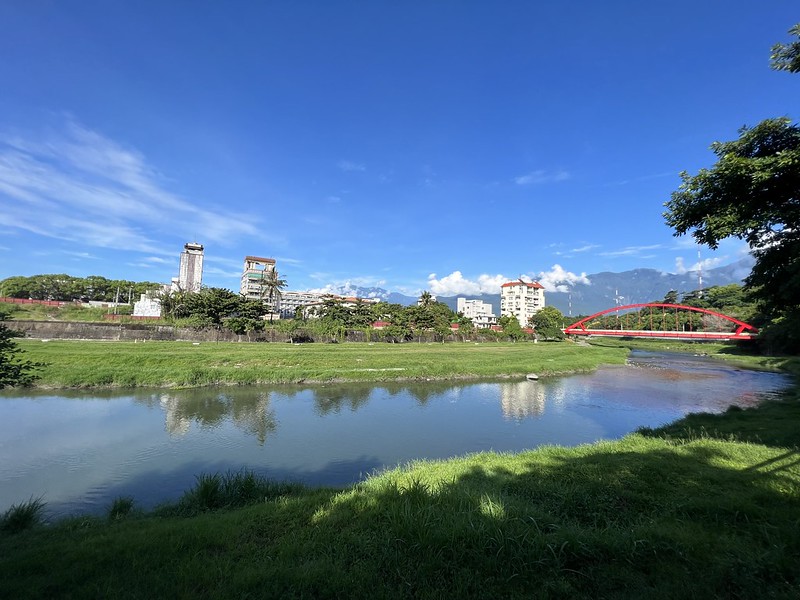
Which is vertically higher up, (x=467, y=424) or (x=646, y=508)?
(x=646, y=508)

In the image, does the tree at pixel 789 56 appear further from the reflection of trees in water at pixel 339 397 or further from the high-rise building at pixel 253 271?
the high-rise building at pixel 253 271

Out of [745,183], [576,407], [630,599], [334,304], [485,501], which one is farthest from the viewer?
[334,304]

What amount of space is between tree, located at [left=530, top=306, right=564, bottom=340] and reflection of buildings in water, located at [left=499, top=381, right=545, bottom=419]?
187 ft

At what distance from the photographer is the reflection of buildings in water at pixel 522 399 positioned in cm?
2141

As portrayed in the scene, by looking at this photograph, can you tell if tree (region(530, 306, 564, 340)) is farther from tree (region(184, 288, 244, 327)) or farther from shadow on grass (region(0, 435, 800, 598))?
shadow on grass (region(0, 435, 800, 598))

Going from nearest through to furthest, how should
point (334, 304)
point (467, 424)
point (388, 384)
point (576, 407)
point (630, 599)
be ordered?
1. point (630, 599)
2. point (467, 424)
3. point (576, 407)
4. point (388, 384)
5. point (334, 304)

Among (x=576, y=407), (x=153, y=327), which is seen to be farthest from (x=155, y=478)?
(x=153, y=327)

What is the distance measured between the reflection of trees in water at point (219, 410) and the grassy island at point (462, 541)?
9.57 meters

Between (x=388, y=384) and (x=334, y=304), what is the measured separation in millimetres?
34472

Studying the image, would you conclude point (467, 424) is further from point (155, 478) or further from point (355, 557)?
point (355, 557)

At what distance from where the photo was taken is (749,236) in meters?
10.8

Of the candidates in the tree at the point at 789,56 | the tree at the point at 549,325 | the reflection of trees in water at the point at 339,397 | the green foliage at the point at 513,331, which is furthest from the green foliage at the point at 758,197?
the tree at the point at 549,325

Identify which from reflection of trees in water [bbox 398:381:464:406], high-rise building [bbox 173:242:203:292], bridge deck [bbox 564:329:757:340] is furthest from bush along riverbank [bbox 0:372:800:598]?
high-rise building [bbox 173:242:203:292]

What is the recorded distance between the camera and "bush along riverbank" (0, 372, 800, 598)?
3908 mm
